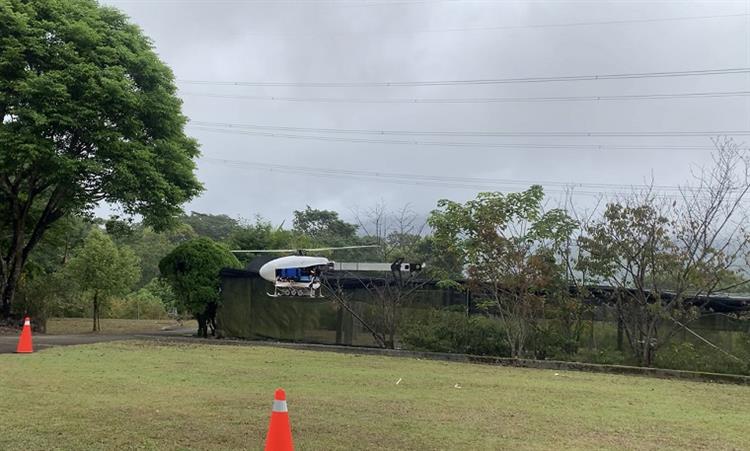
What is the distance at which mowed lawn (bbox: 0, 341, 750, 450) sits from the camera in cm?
595

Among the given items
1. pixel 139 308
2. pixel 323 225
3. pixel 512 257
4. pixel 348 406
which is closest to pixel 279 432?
pixel 348 406

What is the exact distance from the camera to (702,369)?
41.8ft

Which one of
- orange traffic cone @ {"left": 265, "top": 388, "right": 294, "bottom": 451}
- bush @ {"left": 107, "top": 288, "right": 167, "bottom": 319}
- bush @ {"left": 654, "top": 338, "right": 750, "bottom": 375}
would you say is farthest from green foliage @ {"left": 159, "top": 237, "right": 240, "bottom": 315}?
bush @ {"left": 107, "top": 288, "right": 167, "bottom": 319}

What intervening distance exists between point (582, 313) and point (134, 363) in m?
9.52

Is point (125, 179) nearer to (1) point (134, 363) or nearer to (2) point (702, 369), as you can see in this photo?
(1) point (134, 363)

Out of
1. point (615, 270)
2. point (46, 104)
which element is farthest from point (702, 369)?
point (46, 104)

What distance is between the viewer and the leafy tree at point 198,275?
1802cm

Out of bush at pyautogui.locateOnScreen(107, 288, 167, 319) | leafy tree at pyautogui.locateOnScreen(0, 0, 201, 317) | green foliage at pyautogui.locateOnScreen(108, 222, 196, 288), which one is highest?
leafy tree at pyautogui.locateOnScreen(0, 0, 201, 317)

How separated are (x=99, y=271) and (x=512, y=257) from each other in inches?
616

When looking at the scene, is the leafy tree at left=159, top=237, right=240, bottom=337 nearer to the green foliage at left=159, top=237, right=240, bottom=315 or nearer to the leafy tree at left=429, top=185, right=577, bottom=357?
the green foliage at left=159, top=237, right=240, bottom=315

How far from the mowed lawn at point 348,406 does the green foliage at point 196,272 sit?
545 centimetres

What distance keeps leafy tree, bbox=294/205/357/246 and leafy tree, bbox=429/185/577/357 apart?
102 ft

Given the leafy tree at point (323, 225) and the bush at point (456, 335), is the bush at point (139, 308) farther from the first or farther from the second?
the bush at point (456, 335)

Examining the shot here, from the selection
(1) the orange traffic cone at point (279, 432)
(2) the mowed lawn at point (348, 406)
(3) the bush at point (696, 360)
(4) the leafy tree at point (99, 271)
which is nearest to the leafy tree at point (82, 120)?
(4) the leafy tree at point (99, 271)
